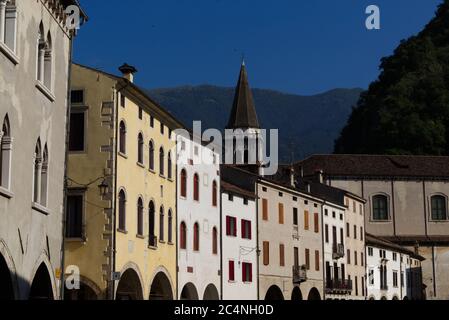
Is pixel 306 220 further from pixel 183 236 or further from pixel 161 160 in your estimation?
pixel 161 160

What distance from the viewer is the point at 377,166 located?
84438mm

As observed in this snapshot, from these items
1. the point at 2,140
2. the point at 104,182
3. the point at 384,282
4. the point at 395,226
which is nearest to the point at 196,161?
the point at 104,182

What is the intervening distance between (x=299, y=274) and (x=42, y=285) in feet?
114

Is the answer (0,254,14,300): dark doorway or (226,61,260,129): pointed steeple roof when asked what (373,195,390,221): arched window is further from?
(0,254,14,300): dark doorway

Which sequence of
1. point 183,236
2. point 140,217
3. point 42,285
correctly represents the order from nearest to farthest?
point 42,285
point 140,217
point 183,236

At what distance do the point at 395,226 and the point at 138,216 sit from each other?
2139 inches

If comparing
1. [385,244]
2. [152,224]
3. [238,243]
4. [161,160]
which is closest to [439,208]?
[385,244]

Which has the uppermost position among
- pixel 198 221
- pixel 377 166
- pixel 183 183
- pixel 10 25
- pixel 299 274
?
pixel 377 166

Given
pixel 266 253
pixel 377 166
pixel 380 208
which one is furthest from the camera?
pixel 377 166

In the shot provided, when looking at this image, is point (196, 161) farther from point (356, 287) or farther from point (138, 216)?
point (356, 287)

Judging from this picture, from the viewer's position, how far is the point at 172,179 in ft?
125

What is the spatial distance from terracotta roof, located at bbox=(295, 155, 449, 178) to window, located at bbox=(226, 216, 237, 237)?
34818 millimetres

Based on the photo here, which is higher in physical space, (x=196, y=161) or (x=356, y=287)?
(x=196, y=161)

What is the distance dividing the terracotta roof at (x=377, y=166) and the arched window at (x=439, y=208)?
7.78ft
